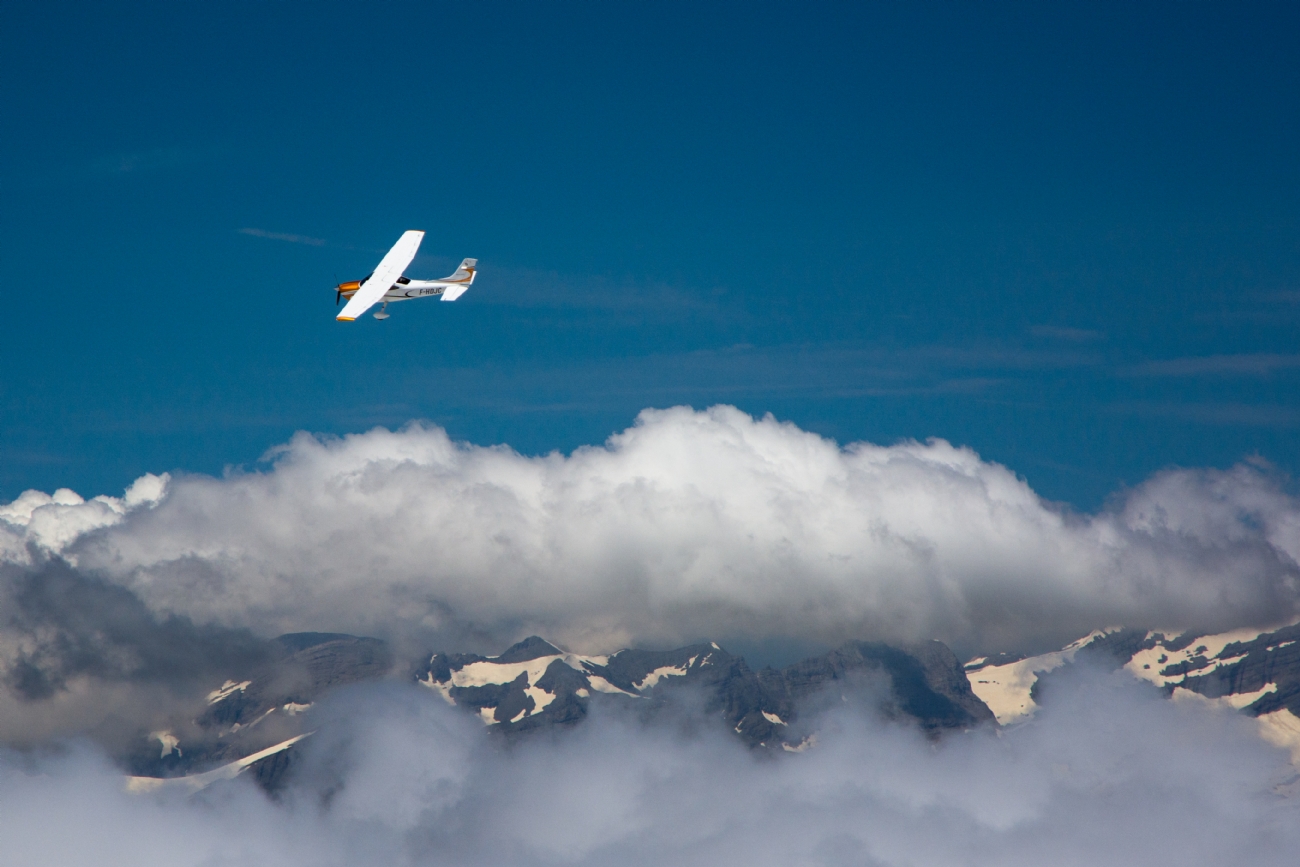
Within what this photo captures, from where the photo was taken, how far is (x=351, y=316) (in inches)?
7485
